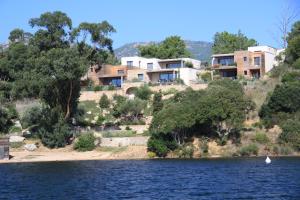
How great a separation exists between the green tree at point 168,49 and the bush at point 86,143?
192 ft

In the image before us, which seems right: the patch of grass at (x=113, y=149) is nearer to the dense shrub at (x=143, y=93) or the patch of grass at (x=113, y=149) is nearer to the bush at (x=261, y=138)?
the bush at (x=261, y=138)

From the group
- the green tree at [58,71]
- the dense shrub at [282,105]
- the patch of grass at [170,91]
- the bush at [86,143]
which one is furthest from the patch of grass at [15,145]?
the dense shrub at [282,105]

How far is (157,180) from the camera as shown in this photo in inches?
1948

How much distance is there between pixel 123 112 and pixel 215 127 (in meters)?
19.6

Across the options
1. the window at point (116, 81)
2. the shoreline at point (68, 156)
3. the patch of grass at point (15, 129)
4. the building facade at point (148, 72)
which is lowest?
the shoreline at point (68, 156)

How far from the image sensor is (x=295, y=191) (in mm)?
39500

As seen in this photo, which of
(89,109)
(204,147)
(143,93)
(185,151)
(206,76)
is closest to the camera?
(185,151)

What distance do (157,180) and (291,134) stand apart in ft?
102

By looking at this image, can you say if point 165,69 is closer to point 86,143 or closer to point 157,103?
point 157,103

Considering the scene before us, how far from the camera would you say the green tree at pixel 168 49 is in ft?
454

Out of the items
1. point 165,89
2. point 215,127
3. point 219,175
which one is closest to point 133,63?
point 165,89

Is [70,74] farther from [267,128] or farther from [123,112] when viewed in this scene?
[267,128]

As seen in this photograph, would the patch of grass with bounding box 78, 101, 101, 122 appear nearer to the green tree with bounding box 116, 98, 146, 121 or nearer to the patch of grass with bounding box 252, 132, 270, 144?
the green tree with bounding box 116, 98, 146, 121

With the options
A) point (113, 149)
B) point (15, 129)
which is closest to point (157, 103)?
point (113, 149)
